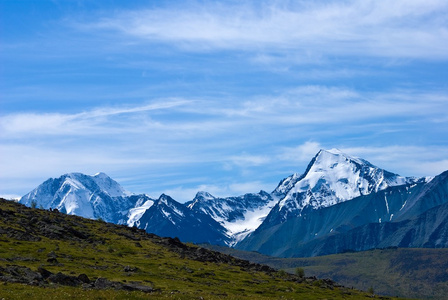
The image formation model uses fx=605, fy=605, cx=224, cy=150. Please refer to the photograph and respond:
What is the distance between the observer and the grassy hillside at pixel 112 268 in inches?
2525

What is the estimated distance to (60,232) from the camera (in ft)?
370

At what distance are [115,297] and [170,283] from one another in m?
32.2

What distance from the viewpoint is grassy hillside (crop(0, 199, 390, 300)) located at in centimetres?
6412

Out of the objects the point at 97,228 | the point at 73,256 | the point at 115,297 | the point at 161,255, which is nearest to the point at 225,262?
the point at 161,255

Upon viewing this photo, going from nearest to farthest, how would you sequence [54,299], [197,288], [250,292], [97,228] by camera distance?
[54,299]
[197,288]
[250,292]
[97,228]

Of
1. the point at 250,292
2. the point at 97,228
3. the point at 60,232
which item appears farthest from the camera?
the point at 97,228

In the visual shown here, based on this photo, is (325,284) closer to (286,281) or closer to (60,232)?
(286,281)

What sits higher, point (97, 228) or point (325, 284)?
point (97, 228)

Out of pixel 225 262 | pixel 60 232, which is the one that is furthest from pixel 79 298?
pixel 225 262

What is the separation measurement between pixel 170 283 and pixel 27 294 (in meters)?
34.4

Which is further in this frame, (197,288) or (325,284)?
(325,284)

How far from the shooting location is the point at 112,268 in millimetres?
91375

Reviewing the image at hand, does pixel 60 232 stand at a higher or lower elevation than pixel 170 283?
higher

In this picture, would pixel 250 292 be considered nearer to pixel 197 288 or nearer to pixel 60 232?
pixel 197 288
